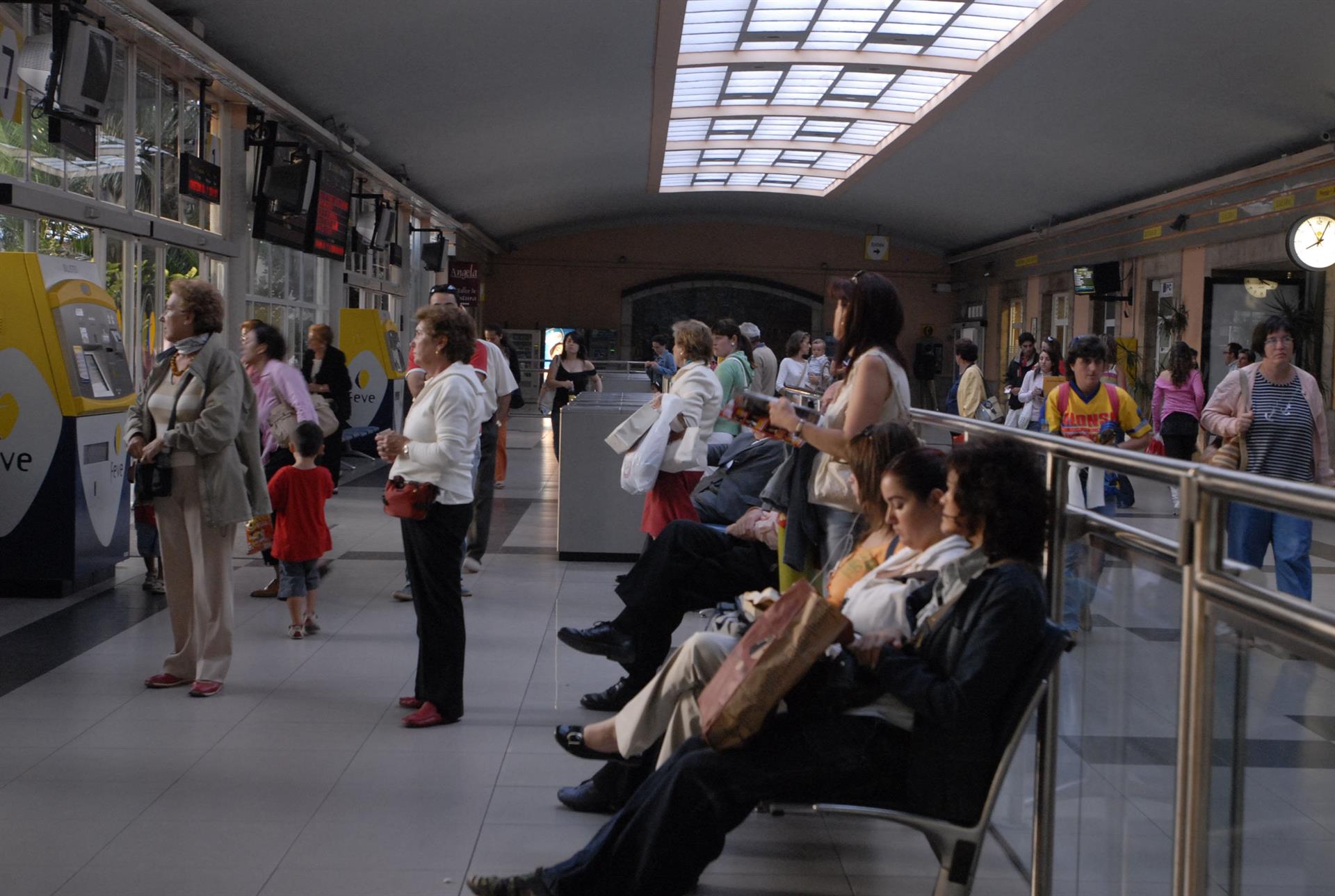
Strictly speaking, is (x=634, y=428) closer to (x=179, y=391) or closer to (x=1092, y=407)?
(x=179, y=391)

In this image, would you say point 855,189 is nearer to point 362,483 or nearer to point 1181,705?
point 362,483

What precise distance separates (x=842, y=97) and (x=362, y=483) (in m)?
8.88

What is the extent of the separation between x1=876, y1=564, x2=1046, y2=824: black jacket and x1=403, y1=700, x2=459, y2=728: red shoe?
2.23 metres

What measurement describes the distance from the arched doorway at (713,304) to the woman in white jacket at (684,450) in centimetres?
2511

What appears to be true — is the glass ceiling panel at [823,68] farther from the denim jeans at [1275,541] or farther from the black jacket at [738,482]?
the denim jeans at [1275,541]

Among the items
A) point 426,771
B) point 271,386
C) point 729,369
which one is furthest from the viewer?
point 729,369

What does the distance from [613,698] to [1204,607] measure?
2.82 meters

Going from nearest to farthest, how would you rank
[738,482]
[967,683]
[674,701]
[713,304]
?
[967,683] < [674,701] < [738,482] < [713,304]

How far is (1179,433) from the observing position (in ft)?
32.9

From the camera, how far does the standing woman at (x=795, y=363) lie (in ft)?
39.9

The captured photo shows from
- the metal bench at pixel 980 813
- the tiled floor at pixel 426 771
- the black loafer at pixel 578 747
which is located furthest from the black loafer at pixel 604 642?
the metal bench at pixel 980 813

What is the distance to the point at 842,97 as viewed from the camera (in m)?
17.2

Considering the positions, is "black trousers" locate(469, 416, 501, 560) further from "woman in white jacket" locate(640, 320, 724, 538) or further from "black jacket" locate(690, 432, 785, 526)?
"black jacket" locate(690, 432, 785, 526)

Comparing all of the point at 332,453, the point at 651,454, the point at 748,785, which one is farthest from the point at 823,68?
the point at 748,785
